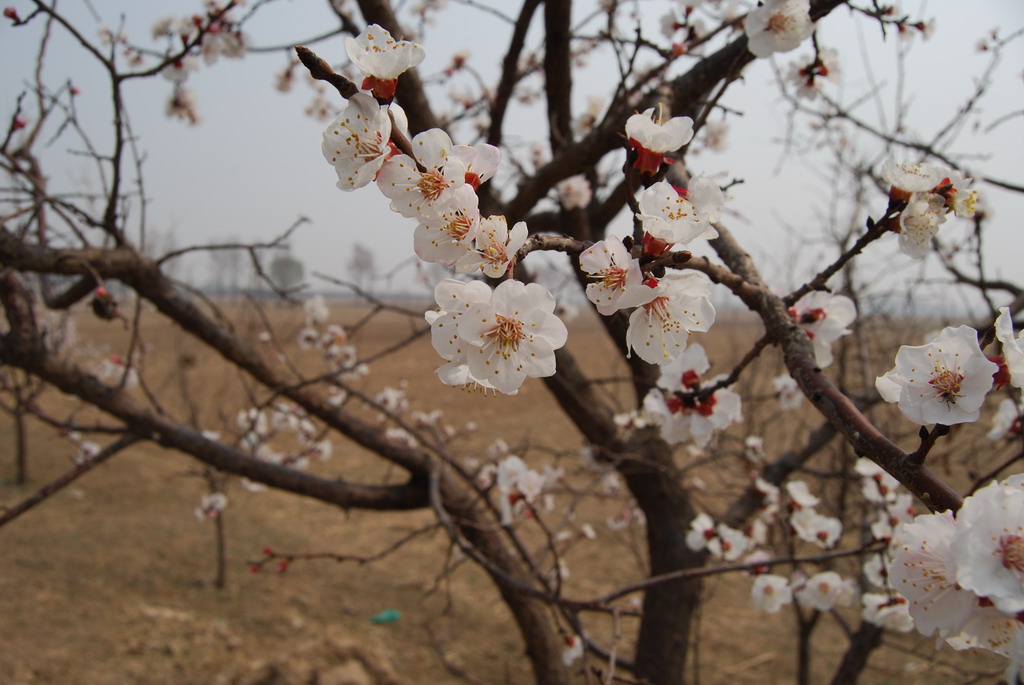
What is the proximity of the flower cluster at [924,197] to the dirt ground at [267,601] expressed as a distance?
1521 mm

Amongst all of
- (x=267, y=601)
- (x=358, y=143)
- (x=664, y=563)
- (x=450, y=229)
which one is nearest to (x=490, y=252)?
(x=450, y=229)

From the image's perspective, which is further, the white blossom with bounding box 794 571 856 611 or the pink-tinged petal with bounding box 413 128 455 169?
the white blossom with bounding box 794 571 856 611

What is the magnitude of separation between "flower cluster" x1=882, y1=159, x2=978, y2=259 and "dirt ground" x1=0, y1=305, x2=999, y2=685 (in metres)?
1.52

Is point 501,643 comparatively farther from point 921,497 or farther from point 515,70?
point 921,497

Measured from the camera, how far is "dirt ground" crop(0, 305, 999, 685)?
3127mm

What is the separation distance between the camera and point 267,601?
417 centimetres

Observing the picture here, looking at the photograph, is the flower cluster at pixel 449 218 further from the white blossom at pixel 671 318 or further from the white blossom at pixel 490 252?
the white blossom at pixel 671 318

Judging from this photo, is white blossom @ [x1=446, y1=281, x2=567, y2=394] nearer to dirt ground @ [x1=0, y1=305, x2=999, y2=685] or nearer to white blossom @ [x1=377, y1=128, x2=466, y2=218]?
white blossom @ [x1=377, y1=128, x2=466, y2=218]

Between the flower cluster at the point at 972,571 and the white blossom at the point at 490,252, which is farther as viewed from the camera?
the white blossom at the point at 490,252

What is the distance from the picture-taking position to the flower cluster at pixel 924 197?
2.47 feet

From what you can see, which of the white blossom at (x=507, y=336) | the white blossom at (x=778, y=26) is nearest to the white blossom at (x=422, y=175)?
the white blossom at (x=507, y=336)

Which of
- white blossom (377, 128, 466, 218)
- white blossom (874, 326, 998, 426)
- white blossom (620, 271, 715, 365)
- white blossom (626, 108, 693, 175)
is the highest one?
white blossom (626, 108, 693, 175)

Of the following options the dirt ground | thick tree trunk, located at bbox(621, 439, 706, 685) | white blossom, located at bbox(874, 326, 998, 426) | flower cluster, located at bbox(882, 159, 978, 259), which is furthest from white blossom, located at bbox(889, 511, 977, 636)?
the dirt ground

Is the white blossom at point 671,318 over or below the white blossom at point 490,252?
over
